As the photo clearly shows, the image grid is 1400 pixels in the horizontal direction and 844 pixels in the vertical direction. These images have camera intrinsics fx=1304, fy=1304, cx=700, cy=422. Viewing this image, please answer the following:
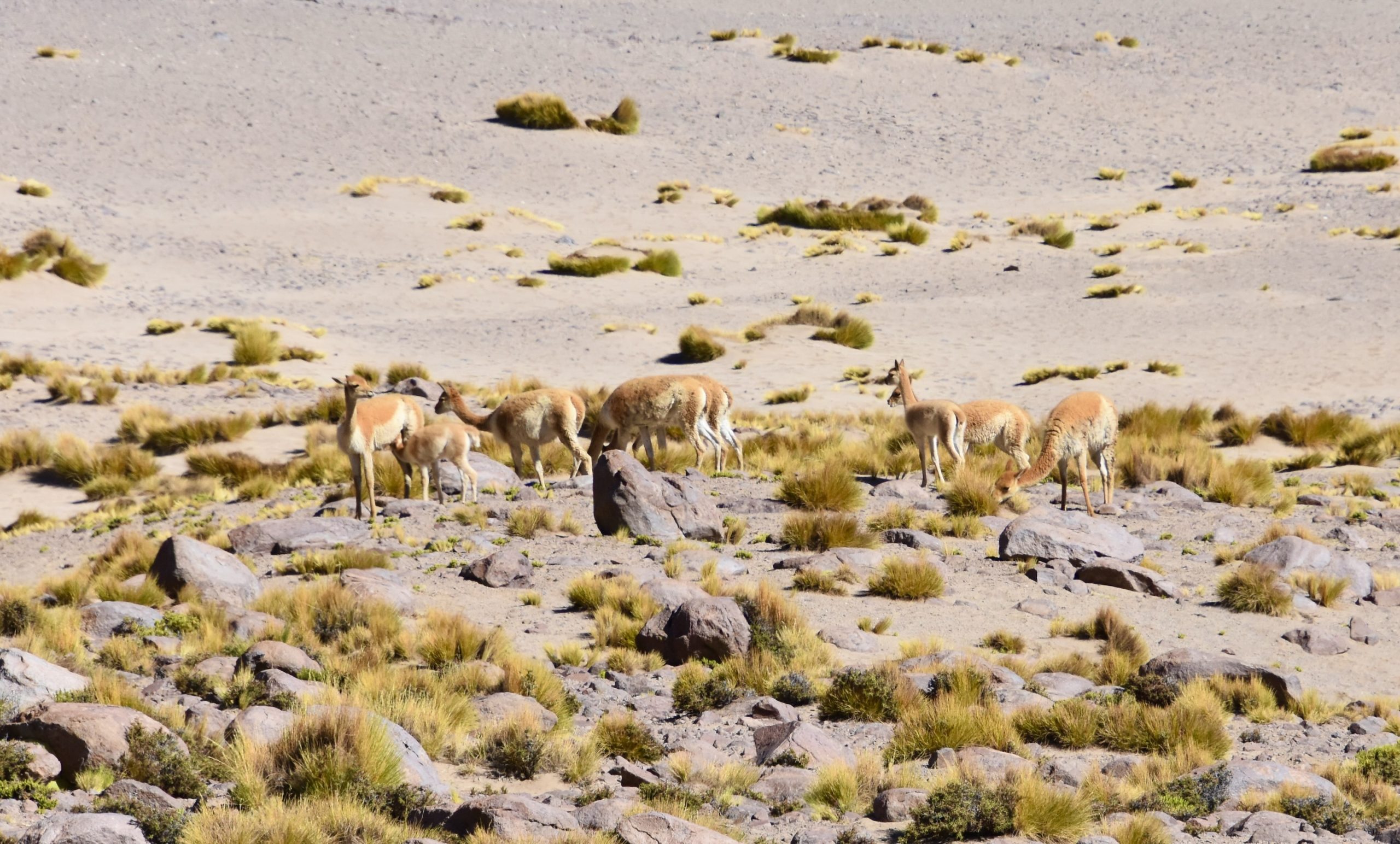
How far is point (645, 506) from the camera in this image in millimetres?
11773

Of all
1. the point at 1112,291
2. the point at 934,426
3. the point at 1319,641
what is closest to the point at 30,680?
the point at 1319,641

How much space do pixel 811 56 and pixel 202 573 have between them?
42.5 metres

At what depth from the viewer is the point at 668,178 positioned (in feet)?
124

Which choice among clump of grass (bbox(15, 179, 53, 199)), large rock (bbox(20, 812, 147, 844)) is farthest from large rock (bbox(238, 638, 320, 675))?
clump of grass (bbox(15, 179, 53, 199))

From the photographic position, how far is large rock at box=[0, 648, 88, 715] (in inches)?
258

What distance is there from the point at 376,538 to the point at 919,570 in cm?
488

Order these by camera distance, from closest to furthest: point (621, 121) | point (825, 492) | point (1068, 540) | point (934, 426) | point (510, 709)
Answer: point (510, 709)
point (1068, 540)
point (825, 492)
point (934, 426)
point (621, 121)

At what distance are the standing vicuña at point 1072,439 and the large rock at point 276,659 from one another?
715 cm

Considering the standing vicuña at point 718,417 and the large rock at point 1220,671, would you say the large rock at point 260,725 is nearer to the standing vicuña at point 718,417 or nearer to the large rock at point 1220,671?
the large rock at point 1220,671

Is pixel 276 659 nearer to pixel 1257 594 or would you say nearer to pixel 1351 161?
pixel 1257 594

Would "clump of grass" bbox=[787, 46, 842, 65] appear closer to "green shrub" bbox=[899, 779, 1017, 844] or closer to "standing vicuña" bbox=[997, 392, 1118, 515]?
"standing vicuña" bbox=[997, 392, 1118, 515]

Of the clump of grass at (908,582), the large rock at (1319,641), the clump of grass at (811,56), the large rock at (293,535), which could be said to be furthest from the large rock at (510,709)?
the clump of grass at (811,56)

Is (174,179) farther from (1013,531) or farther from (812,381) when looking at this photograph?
(1013,531)

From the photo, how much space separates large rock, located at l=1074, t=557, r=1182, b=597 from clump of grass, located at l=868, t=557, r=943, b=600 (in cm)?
136
